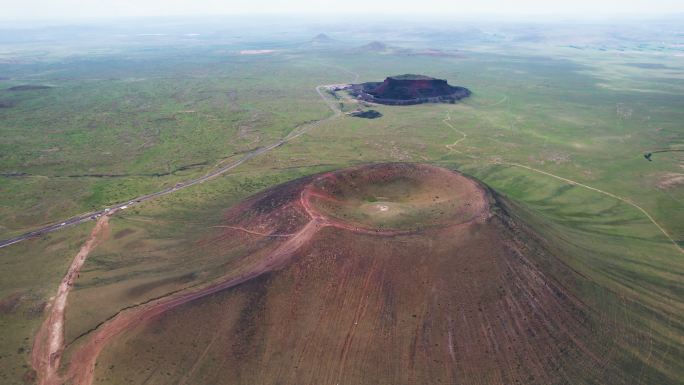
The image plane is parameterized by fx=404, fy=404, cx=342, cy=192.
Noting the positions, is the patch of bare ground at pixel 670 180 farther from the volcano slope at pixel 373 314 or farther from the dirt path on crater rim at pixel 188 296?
the dirt path on crater rim at pixel 188 296

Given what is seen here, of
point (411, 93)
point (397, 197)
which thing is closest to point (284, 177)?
point (397, 197)

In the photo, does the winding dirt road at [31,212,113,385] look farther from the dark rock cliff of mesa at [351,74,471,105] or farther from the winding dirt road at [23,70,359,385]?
the dark rock cliff of mesa at [351,74,471,105]

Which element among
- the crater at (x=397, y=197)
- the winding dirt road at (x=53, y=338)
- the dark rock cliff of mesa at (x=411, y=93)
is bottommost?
the winding dirt road at (x=53, y=338)

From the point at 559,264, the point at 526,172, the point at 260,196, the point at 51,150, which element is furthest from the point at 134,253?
the point at 526,172

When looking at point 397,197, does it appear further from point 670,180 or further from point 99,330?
point 670,180

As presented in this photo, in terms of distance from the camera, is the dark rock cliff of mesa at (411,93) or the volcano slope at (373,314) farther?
the dark rock cliff of mesa at (411,93)

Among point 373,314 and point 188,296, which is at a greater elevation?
point 188,296

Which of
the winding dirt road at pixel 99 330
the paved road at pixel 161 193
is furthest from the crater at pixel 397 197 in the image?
the paved road at pixel 161 193
